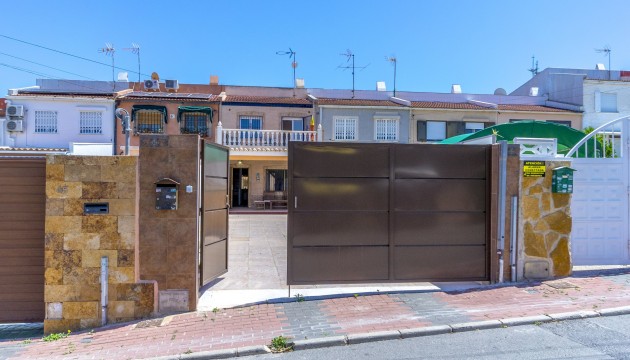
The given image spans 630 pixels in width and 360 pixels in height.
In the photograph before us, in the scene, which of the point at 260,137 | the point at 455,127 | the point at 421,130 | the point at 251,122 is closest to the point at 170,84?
the point at 251,122

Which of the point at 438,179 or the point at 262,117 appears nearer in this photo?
the point at 438,179

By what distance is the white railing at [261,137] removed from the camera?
23078mm

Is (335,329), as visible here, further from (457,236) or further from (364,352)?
(457,236)

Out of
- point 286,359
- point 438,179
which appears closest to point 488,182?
point 438,179

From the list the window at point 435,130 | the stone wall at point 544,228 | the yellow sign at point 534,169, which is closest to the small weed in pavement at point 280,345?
the stone wall at point 544,228

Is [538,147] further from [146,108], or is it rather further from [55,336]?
[146,108]

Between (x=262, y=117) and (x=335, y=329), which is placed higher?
(x=262, y=117)

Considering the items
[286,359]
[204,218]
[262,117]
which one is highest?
[262,117]

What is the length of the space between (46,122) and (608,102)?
34.9 metres

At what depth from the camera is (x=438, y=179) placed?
23.2 ft

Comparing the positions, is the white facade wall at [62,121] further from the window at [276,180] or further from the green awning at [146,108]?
the window at [276,180]

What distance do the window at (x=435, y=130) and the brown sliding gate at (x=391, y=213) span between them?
19.1m

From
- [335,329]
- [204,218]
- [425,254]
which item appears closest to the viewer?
[335,329]

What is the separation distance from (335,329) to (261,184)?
19754 millimetres
